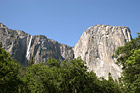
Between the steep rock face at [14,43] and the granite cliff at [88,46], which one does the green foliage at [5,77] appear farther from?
the steep rock face at [14,43]

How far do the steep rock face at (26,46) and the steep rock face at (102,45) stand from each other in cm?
2813

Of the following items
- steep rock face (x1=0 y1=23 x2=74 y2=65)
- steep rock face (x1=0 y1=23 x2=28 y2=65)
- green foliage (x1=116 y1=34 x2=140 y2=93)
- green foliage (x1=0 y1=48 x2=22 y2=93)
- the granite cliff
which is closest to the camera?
green foliage (x1=0 y1=48 x2=22 y2=93)

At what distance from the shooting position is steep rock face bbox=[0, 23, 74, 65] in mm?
113938

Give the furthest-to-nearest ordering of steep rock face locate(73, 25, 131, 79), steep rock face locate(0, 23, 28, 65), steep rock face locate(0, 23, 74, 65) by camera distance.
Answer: steep rock face locate(0, 23, 74, 65), steep rock face locate(0, 23, 28, 65), steep rock face locate(73, 25, 131, 79)

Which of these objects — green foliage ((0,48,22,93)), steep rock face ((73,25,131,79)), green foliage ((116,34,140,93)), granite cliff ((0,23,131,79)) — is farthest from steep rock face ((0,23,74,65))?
green foliage ((116,34,140,93))

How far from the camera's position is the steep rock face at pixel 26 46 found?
11394 cm

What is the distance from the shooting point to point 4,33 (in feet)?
395

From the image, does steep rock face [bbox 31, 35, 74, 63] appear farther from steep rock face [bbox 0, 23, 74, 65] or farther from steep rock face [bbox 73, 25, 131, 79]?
steep rock face [bbox 73, 25, 131, 79]

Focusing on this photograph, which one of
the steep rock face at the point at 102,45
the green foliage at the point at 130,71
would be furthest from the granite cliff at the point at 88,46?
the green foliage at the point at 130,71

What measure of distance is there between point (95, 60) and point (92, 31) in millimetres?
31186

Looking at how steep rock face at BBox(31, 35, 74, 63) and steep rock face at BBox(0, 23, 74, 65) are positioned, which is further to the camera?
steep rock face at BBox(31, 35, 74, 63)

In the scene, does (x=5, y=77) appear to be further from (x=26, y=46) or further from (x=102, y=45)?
(x=26, y=46)

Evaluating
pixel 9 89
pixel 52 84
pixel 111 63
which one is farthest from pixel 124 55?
pixel 111 63

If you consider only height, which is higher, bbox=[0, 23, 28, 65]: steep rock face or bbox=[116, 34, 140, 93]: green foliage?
bbox=[0, 23, 28, 65]: steep rock face
